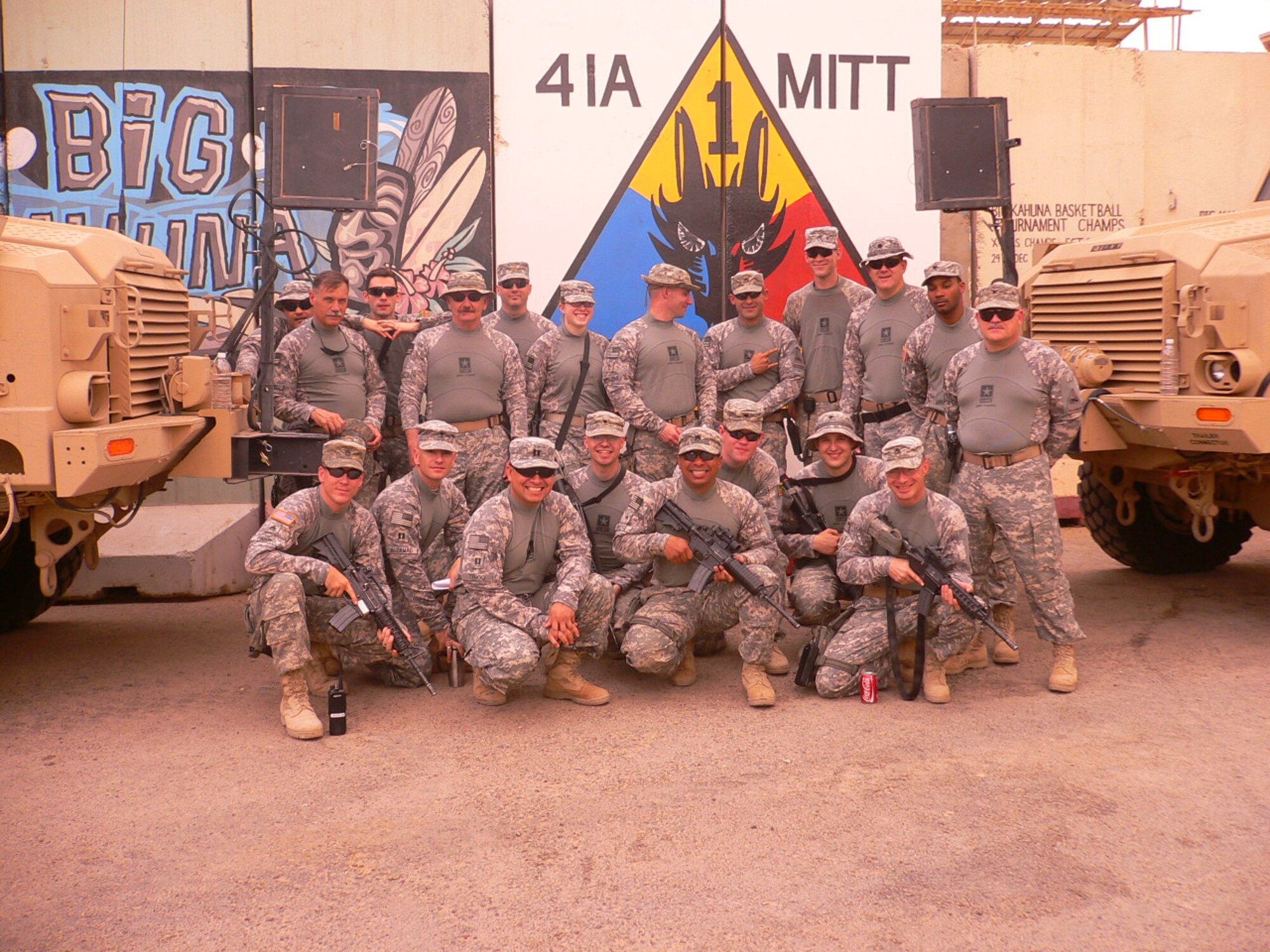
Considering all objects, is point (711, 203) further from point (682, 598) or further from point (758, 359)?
point (682, 598)

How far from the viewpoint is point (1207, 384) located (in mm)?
5812

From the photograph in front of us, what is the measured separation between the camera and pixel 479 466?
21.8 feet

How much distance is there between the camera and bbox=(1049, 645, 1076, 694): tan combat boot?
543 cm

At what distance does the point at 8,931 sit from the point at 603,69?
24.3 ft

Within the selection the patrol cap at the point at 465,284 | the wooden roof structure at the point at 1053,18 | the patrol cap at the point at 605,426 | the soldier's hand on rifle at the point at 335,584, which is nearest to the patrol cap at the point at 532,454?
the patrol cap at the point at 605,426

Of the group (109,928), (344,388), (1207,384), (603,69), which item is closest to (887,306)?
(1207,384)

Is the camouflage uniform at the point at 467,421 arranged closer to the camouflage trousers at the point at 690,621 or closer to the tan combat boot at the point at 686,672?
the camouflage trousers at the point at 690,621

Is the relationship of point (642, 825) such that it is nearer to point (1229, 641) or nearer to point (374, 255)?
point (1229, 641)

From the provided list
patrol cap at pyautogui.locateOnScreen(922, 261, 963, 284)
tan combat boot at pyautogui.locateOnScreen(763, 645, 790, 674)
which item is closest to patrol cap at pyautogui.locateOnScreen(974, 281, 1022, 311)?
patrol cap at pyautogui.locateOnScreen(922, 261, 963, 284)

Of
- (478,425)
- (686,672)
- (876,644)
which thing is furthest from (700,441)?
(478,425)

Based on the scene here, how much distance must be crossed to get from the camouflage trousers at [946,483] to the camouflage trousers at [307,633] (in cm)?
275

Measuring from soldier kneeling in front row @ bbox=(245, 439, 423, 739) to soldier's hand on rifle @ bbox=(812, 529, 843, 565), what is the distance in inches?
79.6

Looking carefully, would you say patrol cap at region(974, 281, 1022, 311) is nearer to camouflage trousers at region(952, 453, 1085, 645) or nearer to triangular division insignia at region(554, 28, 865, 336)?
camouflage trousers at region(952, 453, 1085, 645)

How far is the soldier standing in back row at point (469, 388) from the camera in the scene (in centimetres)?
663
